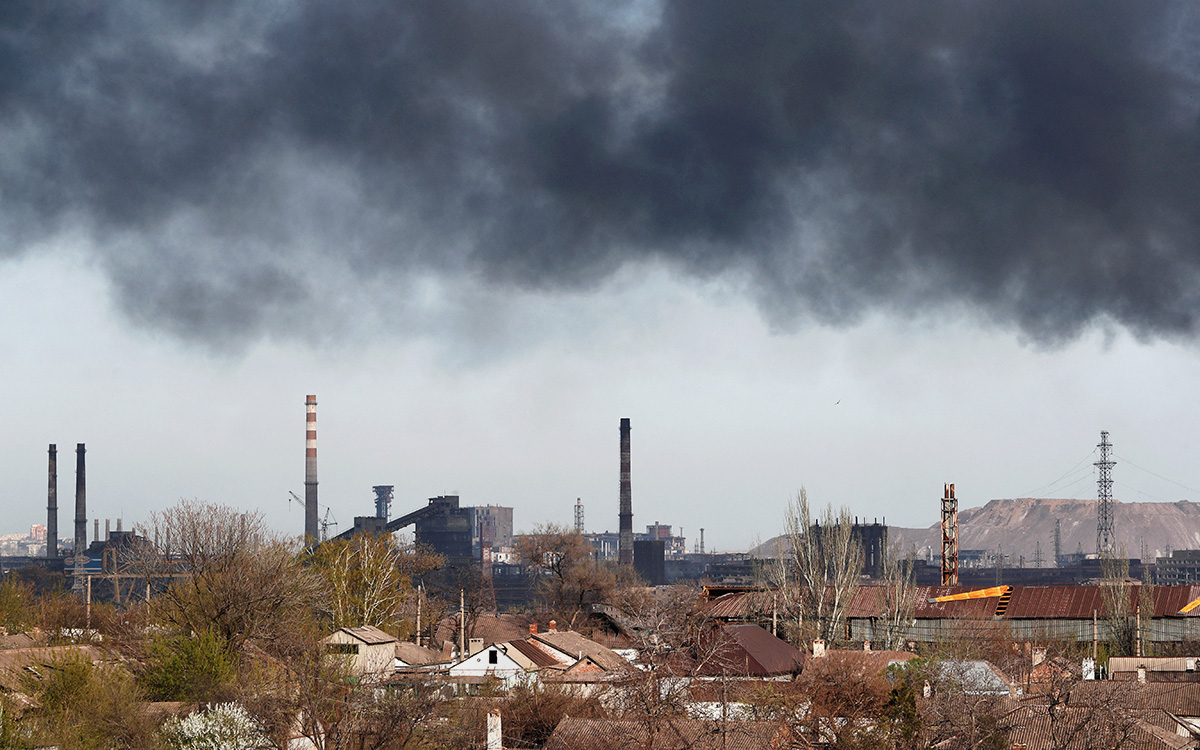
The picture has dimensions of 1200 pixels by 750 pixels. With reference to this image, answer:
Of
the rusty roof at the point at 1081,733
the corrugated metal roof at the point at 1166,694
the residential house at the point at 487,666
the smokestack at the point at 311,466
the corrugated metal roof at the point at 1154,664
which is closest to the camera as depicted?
the rusty roof at the point at 1081,733

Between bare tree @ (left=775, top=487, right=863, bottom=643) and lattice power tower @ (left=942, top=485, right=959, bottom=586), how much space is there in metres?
19.3

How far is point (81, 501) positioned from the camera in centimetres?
18675

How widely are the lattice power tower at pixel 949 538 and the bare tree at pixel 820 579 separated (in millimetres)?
19338

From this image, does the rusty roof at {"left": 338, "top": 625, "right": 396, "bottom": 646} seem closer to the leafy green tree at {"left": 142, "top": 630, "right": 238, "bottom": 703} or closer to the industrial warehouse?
the industrial warehouse

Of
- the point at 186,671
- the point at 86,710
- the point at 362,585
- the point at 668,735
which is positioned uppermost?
the point at 362,585

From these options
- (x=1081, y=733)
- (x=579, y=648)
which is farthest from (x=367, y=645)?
(x=1081, y=733)

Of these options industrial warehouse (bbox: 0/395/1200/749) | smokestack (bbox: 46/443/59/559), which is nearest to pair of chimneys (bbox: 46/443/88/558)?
smokestack (bbox: 46/443/59/559)

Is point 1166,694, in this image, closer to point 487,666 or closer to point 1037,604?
point 487,666

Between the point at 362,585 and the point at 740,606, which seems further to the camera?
the point at 740,606

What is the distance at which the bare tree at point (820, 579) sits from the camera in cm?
6888

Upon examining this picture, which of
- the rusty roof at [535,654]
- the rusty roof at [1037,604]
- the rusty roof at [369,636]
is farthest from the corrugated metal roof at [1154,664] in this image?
the rusty roof at [369,636]

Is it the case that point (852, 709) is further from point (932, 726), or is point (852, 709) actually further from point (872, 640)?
point (872, 640)

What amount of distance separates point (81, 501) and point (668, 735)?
17136 centimetres

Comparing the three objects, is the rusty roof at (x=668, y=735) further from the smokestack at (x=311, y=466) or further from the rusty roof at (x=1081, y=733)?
the smokestack at (x=311, y=466)
